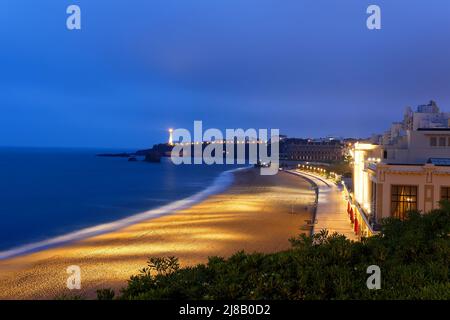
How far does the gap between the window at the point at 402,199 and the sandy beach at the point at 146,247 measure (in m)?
7.87

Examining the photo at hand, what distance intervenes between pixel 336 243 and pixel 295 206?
39.0m

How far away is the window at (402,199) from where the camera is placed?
61.4 feet

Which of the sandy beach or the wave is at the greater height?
the sandy beach

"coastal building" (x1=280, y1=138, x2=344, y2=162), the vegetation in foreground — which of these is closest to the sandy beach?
the vegetation in foreground

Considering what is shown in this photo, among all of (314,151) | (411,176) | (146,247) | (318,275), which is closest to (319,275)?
(318,275)

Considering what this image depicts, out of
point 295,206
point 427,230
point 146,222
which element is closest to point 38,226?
point 146,222

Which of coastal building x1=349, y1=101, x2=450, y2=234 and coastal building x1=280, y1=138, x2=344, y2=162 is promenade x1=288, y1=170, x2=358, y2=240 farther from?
coastal building x1=280, y1=138, x2=344, y2=162

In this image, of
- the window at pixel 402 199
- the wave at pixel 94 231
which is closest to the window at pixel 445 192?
the window at pixel 402 199

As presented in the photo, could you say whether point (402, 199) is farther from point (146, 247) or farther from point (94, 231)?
point (94, 231)

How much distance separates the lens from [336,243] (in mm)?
6395

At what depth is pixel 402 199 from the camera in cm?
1883

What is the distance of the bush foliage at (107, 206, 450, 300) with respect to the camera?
17.2 ft

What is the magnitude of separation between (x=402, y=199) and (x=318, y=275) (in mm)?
14673
